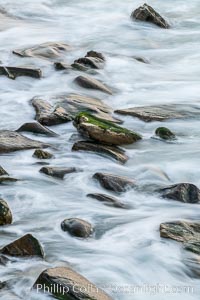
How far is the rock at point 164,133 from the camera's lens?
294 inches

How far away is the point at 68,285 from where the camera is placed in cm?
417

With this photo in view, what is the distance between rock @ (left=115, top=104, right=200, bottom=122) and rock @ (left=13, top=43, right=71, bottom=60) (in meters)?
2.72

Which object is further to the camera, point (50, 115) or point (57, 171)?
point (50, 115)

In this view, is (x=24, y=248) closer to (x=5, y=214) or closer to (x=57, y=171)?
(x=5, y=214)

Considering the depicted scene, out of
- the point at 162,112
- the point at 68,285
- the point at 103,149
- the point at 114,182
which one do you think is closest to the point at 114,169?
the point at 103,149

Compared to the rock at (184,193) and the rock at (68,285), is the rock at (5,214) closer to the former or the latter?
the rock at (68,285)

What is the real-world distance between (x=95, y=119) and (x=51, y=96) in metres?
1.42

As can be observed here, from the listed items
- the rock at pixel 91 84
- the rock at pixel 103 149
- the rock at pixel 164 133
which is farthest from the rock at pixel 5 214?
the rock at pixel 91 84

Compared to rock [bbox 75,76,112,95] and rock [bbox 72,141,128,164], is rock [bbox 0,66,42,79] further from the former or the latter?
rock [bbox 72,141,128,164]

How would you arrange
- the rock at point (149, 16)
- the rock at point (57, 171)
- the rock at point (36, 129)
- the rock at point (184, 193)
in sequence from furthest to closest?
the rock at point (149, 16), the rock at point (36, 129), the rock at point (57, 171), the rock at point (184, 193)

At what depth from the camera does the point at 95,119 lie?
7.34 metres

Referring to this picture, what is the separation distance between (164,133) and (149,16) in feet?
20.1

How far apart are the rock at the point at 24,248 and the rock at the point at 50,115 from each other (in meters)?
2.93

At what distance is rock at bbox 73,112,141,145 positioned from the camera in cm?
686
